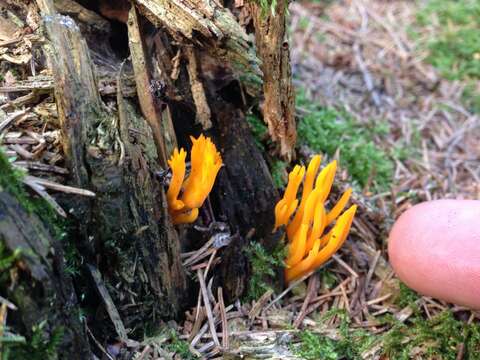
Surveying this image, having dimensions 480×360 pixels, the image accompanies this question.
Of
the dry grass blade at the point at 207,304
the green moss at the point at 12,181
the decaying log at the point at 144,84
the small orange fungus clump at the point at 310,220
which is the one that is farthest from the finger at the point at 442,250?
the green moss at the point at 12,181

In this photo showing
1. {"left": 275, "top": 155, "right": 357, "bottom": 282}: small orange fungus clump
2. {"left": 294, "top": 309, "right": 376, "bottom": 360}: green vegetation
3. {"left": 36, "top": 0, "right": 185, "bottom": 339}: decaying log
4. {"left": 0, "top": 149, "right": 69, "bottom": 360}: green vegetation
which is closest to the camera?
{"left": 0, "top": 149, "right": 69, "bottom": 360}: green vegetation

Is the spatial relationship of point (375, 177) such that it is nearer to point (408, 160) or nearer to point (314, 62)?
point (408, 160)

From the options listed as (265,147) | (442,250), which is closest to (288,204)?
(265,147)

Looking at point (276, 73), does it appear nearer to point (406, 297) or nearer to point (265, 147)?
point (265, 147)

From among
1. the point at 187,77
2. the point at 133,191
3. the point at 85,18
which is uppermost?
the point at 85,18

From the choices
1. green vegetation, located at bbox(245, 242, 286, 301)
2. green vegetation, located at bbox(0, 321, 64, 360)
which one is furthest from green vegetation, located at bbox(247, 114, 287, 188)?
green vegetation, located at bbox(0, 321, 64, 360)

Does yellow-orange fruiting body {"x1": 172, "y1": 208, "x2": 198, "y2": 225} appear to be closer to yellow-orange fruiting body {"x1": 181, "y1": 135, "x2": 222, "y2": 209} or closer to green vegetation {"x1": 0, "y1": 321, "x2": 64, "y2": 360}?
yellow-orange fruiting body {"x1": 181, "y1": 135, "x2": 222, "y2": 209}

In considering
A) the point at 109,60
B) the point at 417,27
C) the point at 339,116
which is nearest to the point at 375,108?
the point at 339,116

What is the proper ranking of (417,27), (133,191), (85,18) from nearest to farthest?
(133,191)
(85,18)
(417,27)
